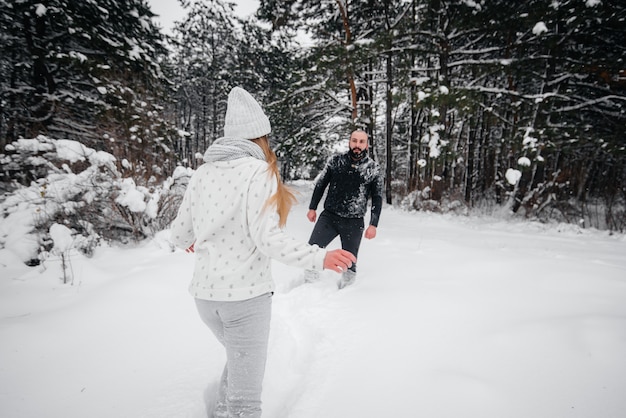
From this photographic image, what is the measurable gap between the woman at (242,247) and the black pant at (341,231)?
202cm

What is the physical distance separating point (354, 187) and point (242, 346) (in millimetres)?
2337

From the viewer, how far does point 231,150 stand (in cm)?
124

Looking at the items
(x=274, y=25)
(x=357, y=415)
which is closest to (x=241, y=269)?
(x=357, y=415)

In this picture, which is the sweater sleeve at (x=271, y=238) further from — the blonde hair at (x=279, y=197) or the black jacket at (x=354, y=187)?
the black jacket at (x=354, y=187)

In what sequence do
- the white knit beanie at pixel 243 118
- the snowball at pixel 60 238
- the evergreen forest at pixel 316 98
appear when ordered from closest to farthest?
the white knit beanie at pixel 243 118 < the snowball at pixel 60 238 < the evergreen forest at pixel 316 98

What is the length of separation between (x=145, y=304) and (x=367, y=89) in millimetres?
13050

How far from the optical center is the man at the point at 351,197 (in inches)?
126

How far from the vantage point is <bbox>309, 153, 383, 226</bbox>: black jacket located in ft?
10.6

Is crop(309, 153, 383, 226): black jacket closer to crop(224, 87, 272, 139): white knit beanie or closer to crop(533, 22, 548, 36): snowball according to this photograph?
crop(224, 87, 272, 139): white knit beanie

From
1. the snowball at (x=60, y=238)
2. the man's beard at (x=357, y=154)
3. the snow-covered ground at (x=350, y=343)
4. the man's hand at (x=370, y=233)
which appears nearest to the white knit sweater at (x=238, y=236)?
the snow-covered ground at (x=350, y=343)

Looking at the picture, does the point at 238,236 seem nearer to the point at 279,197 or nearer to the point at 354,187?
the point at 279,197

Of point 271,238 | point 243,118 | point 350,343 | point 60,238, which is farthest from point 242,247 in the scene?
point 60,238

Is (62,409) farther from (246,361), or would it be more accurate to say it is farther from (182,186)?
(182,186)

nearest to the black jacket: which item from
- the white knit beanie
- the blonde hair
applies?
the blonde hair
